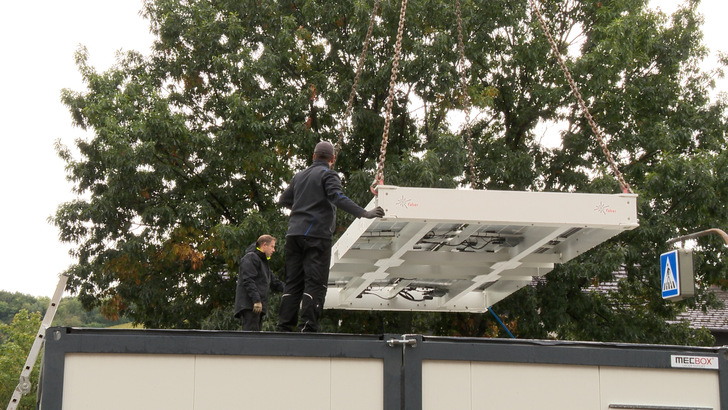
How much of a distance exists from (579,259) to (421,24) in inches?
194

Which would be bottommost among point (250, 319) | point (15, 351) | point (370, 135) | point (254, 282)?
point (250, 319)

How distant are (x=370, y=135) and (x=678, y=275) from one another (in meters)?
5.94

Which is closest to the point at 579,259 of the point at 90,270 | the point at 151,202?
the point at 151,202

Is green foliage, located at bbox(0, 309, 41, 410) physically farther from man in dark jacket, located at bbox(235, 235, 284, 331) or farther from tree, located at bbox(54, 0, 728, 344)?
man in dark jacket, located at bbox(235, 235, 284, 331)

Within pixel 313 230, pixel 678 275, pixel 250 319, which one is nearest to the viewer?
pixel 313 230

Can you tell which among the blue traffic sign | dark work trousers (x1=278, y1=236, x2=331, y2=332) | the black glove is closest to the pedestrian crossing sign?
the blue traffic sign

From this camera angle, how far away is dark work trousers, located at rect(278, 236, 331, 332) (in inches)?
232

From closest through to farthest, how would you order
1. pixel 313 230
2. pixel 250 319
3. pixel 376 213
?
pixel 376 213 → pixel 313 230 → pixel 250 319

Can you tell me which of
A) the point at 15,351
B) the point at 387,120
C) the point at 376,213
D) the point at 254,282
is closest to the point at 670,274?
the point at 254,282

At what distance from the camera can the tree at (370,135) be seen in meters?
14.4

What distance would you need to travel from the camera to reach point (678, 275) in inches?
498

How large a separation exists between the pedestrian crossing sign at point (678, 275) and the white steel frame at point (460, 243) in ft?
18.6

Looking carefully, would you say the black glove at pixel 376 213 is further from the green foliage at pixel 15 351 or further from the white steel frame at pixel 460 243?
the green foliage at pixel 15 351

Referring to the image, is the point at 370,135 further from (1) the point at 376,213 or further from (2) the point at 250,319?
(1) the point at 376,213
